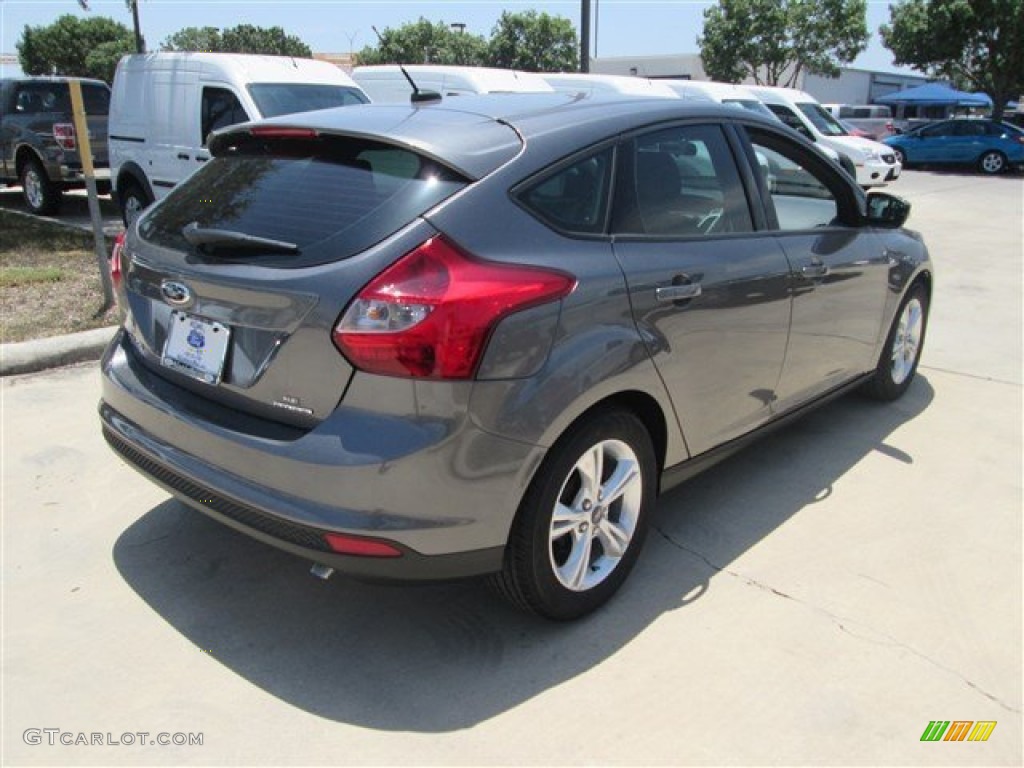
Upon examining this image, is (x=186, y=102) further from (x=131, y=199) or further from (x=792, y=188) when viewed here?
(x=792, y=188)

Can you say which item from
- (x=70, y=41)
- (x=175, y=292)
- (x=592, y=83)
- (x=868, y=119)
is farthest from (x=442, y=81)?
(x=70, y=41)

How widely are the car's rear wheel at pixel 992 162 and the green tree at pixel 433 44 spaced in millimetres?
41841

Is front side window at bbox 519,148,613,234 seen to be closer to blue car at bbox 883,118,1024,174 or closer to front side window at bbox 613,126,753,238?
front side window at bbox 613,126,753,238

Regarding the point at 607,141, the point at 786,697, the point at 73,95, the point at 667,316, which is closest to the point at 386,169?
the point at 607,141

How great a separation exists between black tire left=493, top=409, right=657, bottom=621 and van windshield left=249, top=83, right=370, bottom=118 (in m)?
6.23

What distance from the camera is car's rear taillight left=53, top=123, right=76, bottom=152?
1080 centimetres

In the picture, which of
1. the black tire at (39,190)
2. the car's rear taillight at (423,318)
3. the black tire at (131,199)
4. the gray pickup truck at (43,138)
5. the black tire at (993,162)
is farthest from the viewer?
the black tire at (993,162)

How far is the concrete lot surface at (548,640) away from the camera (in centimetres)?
239

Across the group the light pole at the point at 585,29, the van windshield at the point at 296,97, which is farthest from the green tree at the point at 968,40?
the van windshield at the point at 296,97

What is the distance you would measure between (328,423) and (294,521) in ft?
0.95

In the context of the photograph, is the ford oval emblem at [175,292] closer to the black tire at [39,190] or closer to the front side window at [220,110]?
the front side window at [220,110]

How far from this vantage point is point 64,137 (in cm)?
1082

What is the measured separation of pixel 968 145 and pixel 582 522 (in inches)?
1024

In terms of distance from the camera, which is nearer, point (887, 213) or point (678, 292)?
point (678, 292)
